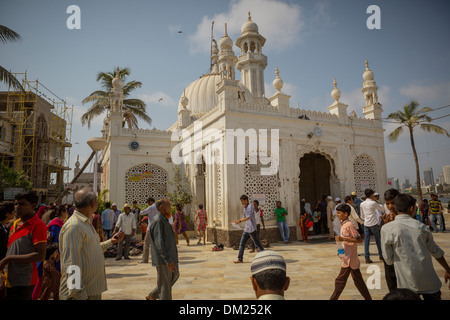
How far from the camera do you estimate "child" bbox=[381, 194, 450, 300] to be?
264 centimetres

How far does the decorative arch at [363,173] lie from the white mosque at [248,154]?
0.05 meters

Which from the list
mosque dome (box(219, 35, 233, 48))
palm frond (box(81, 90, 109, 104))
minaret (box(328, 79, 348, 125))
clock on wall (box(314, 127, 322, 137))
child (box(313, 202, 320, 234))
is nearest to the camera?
child (box(313, 202, 320, 234))

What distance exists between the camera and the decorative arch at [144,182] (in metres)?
14.2

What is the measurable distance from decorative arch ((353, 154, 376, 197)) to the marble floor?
14.0ft

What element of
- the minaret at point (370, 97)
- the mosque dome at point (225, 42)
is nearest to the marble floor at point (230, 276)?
the minaret at point (370, 97)

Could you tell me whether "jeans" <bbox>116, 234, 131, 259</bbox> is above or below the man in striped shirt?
below

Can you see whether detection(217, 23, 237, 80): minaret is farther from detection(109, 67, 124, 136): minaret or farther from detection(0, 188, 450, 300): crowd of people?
detection(0, 188, 450, 300): crowd of people

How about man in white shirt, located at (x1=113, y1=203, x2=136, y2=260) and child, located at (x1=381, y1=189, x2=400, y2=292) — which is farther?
man in white shirt, located at (x1=113, y1=203, x2=136, y2=260)

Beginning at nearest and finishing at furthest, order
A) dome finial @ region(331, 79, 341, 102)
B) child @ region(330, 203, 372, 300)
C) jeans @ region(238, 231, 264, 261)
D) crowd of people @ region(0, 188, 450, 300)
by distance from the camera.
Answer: crowd of people @ region(0, 188, 450, 300), child @ region(330, 203, 372, 300), jeans @ region(238, 231, 264, 261), dome finial @ region(331, 79, 341, 102)

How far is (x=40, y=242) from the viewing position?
2.90 m

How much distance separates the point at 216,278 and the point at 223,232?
4.48 metres

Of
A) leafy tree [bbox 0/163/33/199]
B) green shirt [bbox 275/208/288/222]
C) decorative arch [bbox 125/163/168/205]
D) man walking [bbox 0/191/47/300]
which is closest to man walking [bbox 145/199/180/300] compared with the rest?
man walking [bbox 0/191/47/300]

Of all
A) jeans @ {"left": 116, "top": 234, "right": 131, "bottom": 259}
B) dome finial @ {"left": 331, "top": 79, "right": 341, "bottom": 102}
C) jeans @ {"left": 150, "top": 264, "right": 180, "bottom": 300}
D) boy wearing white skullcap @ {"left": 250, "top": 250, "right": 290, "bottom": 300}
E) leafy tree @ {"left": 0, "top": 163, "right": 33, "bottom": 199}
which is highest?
dome finial @ {"left": 331, "top": 79, "right": 341, "bottom": 102}
